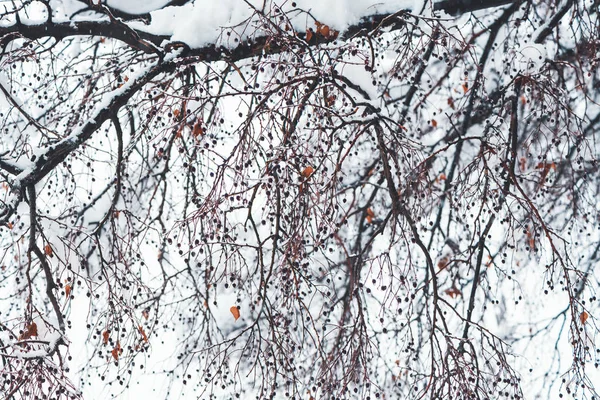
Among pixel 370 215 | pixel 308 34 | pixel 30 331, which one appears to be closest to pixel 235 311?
pixel 30 331

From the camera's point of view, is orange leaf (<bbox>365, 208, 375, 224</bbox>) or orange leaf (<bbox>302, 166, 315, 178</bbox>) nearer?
orange leaf (<bbox>302, 166, 315, 178</bbox>)

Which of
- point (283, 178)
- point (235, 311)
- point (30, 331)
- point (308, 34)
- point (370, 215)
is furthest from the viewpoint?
point (370, 215)

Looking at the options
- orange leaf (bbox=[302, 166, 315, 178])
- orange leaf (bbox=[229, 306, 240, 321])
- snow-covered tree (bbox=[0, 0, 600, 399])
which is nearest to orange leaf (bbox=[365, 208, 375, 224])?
snow-covered tree (bbox=[0, 0, 600, 399])

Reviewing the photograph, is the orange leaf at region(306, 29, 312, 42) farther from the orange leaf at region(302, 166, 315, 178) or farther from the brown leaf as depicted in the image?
the brown leaf

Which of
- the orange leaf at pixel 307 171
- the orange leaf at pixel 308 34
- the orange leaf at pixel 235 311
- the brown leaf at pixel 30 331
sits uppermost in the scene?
the orange leaf at pixel 308 34

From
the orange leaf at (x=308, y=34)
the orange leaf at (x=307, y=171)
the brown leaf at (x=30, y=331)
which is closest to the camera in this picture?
the orange leaf at (x=307, y=171)

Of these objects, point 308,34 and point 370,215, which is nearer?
point 308,34

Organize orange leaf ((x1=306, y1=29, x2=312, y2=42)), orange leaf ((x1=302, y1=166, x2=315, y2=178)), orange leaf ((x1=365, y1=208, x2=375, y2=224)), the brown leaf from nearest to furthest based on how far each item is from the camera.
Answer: orange leaf ((x1=302, y1=166, x2=315, y2=178)) < the brown leaf < orange leaf ((x1=306, y1=29, x2=312, y2=42)) < orange leaf ((x1=365, y1=208, x2=375, y2=224))

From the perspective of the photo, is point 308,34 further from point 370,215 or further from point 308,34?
point 370,215

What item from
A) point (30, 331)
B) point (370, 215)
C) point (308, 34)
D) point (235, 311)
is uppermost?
point (370, 215)

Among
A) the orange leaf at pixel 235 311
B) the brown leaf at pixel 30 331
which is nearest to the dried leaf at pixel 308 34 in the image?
the orange leaf at pixel 235 311

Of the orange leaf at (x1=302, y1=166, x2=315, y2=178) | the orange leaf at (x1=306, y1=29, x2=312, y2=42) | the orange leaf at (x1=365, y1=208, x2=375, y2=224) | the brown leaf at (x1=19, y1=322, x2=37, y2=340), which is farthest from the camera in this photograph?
the orange leaf at (x1=365, y1=208, x2=375, y2=224)

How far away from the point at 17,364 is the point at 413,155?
1.81 metres

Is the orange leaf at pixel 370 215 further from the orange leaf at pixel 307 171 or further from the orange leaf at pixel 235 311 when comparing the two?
the orange leaf at pixel 307 171
